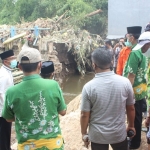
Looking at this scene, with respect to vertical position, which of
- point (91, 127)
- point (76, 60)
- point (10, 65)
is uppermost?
point (10, 65)

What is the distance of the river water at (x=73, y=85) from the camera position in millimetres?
13629

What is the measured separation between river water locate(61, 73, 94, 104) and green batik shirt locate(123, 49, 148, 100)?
29.9 feet

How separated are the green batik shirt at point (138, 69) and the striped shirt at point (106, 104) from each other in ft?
2.44

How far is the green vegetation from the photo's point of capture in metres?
22.0

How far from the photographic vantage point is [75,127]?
4898 mm

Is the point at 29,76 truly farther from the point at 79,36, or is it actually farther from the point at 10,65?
the point at 79,36

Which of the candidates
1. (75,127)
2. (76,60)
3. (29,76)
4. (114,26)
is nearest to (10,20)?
(76,60)

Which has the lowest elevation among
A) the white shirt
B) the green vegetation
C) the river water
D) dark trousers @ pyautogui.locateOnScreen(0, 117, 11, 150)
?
the river water

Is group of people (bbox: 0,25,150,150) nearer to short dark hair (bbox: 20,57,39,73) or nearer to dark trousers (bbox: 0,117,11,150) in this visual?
short dark hair (bbox: 20,57,39,73)

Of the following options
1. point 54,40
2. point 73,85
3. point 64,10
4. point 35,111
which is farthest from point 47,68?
point 64,10

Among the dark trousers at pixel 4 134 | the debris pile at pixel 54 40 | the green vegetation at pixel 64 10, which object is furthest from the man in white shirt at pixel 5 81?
the green vegetation at pixel 64 10

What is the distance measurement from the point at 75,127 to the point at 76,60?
41.4 ft

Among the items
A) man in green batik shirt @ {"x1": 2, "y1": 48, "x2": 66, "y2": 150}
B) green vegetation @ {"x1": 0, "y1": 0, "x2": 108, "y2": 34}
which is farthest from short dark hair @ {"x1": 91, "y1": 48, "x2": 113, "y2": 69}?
green vegetation @ {"x1": 0, "y1": 0, "x2": 108, "y2": 34}

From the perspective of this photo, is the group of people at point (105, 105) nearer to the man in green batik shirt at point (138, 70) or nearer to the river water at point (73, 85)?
the man in green batik shirt at point (138, 70)
